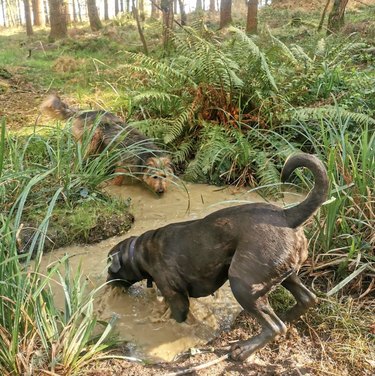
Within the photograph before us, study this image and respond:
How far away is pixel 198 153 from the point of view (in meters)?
6.06

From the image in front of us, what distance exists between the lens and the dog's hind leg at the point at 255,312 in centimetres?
275

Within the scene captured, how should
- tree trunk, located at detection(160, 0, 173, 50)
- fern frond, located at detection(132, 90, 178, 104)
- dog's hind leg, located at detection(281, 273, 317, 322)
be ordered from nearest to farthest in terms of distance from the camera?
dog's hind leg, located at detection(281, 273, 317, 322)
fern frond, located at detection(132, 90, 178, 104)
tree trunk, located at detection(160, 0, 173, 50)

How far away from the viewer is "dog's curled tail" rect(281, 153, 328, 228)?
2.66 metres

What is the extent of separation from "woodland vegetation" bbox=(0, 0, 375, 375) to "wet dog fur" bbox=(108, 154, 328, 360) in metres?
0.46

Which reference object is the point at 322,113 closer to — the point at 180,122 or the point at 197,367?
the point at 180,122

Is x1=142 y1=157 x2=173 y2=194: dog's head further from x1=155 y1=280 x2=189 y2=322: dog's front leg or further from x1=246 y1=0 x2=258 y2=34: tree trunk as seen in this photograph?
x1=246 y1=0 x2=258 y2=34: tree trunk

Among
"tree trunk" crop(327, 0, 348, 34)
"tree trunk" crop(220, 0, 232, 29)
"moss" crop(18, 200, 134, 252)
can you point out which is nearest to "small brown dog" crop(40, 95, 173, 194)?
"moss" crop(18, 200, 134, 252)

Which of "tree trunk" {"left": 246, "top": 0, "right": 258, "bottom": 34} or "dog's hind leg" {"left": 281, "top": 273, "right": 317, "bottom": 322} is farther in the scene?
"tree trunk" {"left": 246, "top": 0, "right": 258, "bottom": 34}

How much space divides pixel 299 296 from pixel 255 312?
0.44m

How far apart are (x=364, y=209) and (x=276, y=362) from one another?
1.53 m

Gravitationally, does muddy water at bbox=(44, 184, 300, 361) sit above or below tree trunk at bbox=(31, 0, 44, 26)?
below

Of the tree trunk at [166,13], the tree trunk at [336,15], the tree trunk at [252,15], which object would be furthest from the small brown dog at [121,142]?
the tree trunk at [252,15]

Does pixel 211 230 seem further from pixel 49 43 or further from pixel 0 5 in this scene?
pixel 0 5

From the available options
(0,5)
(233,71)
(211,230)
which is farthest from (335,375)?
(0,5)
